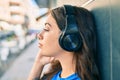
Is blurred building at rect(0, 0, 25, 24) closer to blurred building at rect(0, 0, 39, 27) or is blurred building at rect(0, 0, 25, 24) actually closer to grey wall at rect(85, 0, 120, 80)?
blurred building at rect(0, 0, 39, 27)

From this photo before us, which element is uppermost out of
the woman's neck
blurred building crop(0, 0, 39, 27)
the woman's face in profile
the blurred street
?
the woman's face in profile

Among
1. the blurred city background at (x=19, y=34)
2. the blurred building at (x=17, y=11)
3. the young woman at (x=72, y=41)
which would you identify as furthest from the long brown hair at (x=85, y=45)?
the blurred building at (x=17, y=11)

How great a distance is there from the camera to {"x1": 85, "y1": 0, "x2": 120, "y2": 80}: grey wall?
69 cm

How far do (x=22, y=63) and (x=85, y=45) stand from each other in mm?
1753

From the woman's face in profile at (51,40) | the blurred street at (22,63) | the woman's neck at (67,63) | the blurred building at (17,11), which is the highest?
the woman's face in profile at (51,40)

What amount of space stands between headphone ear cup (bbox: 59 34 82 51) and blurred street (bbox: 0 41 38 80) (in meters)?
1.60

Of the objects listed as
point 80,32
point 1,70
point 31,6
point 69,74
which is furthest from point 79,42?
point 1,70

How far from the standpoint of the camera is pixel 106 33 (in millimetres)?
768

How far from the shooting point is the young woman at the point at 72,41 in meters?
0.85

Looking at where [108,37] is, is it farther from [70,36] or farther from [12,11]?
[12,11]

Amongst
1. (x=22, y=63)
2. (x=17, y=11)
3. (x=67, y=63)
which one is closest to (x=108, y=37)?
(x=67, y=63)

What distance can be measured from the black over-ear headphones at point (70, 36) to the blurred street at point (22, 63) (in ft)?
5.26

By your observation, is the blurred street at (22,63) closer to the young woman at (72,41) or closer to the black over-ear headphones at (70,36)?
the young woman at (72,41)

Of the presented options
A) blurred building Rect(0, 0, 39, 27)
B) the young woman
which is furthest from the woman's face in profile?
blurred building Rect(0, 0, 39, 27)
